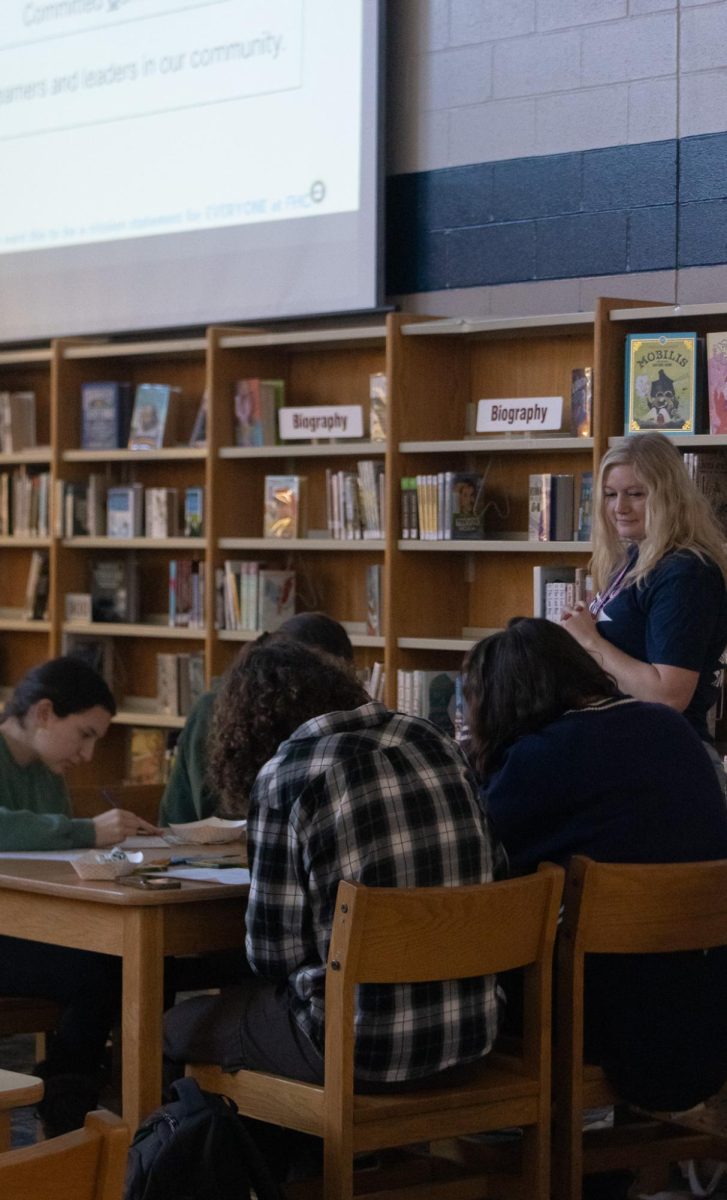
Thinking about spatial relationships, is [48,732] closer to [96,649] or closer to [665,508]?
[665,508]

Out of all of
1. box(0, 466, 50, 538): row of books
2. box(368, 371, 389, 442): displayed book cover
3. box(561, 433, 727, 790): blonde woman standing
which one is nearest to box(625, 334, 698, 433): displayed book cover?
box(561, 433, 727, 790): blonde woman standing

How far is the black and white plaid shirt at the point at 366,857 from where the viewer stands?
257 cm

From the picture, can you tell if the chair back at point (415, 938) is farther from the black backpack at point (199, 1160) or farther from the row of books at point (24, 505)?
the row of books at point (24, 505)

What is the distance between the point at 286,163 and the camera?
229 inches

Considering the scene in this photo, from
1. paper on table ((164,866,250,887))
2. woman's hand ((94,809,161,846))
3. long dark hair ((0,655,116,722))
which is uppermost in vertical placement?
long dark hair ((0,655,116,722))

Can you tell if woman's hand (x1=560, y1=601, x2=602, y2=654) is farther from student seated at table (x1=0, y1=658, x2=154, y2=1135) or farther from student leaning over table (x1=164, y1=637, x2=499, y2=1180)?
student leaning over table (x1=164, y1=637, x2=499, y2=1180)

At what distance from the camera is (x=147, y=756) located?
6.21 m

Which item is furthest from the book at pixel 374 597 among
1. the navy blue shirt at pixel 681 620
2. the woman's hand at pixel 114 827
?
the woman's hand at pixel 114 827

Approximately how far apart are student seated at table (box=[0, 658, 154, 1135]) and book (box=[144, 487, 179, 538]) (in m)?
2.45

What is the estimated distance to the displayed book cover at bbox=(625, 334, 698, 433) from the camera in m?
4.62

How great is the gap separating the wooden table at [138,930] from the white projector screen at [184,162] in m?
3.17

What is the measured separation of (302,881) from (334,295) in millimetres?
3448

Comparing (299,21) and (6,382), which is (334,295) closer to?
(299,21)

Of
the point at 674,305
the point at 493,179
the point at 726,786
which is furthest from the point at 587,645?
the point at 493,179
